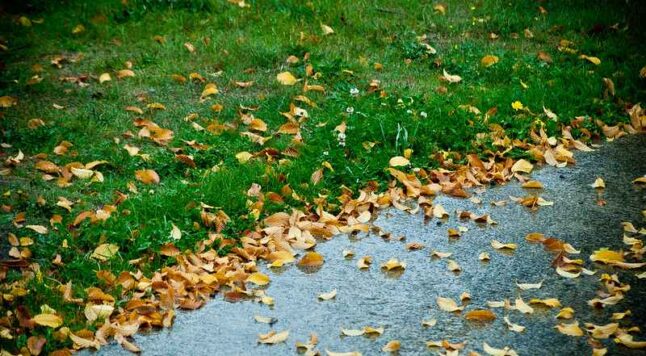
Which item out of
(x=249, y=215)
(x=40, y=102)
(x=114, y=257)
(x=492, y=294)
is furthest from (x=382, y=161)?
(x=40, y=102)

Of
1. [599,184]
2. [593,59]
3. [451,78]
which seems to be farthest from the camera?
[593,59]

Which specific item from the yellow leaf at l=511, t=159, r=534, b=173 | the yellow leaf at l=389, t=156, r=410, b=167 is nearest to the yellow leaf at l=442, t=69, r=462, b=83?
the yellow leaf at l=511, t=159, r=534, b=173

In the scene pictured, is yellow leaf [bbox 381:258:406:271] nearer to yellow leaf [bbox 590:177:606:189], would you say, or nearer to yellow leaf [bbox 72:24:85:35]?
yellow leaf [bbox 590:177:606:189]

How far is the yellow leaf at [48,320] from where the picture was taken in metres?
3.25

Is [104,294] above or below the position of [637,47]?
below

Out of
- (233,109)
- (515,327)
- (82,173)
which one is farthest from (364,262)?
(233,109)

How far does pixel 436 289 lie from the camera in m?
3.50

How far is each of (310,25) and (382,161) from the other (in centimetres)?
295

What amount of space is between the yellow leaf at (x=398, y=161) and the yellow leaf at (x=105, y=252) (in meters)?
1.90

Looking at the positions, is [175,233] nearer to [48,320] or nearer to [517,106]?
[48,320]

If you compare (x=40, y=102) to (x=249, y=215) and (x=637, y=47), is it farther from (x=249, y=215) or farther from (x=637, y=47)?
(x=637, y=47)

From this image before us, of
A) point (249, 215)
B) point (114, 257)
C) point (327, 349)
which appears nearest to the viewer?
point (327, 349)

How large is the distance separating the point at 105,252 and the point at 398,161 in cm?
201

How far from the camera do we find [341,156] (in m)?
4.86
